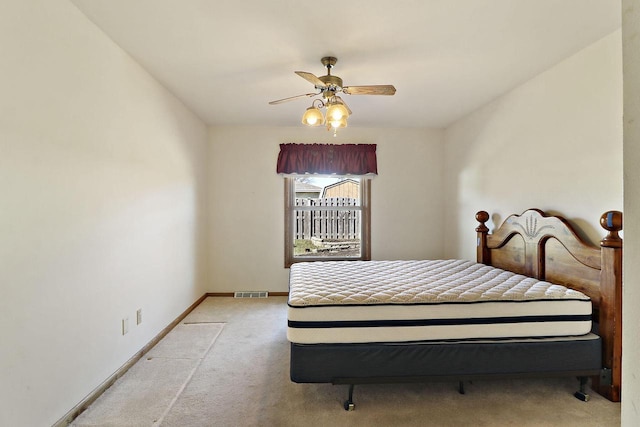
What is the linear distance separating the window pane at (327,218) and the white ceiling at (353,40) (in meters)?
1.66

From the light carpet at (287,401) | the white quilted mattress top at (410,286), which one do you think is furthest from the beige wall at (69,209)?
the white quilted mattress top at (410,286)

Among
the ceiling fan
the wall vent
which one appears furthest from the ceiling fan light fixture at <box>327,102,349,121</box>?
the wall vent

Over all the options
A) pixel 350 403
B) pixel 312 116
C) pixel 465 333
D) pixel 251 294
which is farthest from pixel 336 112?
pixel 251 294

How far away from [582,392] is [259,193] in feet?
12.5

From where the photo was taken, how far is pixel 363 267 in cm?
318

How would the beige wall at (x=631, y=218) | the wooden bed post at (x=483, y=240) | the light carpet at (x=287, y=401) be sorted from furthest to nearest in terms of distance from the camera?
the wooden bed post at (x=483, y=240) → the light carpet at (x=287, y=401) → the beige wall at (x=631, y=218)

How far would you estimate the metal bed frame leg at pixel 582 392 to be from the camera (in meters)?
2.01

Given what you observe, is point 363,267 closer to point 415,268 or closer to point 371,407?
point 415,268

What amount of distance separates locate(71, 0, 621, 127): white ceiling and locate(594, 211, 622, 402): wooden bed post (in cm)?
132

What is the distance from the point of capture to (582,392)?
2029mm

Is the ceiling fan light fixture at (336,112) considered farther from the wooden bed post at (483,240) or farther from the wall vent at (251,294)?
the wall vent at (251,294)

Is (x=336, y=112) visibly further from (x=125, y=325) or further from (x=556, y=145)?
(x=125, y=325)

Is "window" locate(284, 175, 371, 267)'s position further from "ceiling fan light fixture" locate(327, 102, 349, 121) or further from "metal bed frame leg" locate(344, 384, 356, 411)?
"metal bed frame leg" locate(344, 384, 356, 411)

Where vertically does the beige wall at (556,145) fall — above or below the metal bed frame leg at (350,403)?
above
